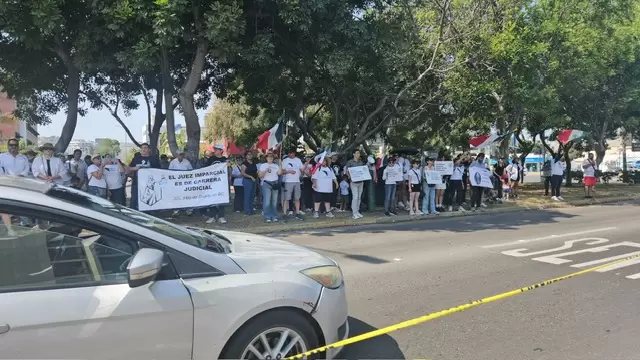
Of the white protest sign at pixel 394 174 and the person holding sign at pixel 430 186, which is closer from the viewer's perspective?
the white protest sign at pixel 394 174

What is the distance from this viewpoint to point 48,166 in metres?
9.92

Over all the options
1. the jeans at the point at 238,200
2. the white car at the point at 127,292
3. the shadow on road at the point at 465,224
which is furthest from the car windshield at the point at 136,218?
the jeans at the point at 238,200

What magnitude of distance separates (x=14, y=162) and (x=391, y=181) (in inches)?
345

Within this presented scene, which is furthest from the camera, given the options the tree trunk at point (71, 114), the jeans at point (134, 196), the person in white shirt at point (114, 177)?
the tree trunk at point (71, 114)

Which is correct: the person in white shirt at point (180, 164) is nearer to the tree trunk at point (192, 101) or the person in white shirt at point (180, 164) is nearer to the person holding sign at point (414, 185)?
the tree trunk at point (192, 101)

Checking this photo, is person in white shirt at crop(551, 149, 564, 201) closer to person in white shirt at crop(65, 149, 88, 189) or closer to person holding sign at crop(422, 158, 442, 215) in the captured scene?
person holding sign at crop(422, 158, 442, 215)

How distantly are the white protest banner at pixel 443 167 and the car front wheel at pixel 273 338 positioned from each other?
11007 millimetres

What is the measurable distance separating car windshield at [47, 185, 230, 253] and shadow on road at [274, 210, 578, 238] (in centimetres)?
655

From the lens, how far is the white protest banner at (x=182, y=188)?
10.4 metres

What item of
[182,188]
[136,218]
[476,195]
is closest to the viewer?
[136,218]

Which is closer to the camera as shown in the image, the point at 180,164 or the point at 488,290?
the point at 488,290

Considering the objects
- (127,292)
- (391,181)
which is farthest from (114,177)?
(127,292)

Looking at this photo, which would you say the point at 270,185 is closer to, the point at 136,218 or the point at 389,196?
the point at 389,196

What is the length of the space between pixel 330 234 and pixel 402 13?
8.84 meters
